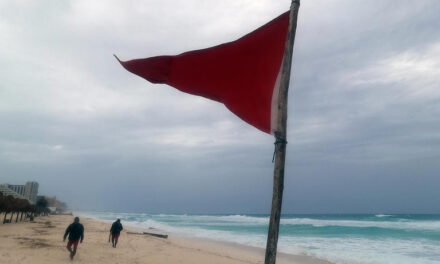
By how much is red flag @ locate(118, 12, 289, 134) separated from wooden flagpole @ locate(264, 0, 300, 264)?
0.56 metres

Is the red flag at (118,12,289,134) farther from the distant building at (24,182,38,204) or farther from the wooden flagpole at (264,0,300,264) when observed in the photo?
the distant building at (24,182,38,204)

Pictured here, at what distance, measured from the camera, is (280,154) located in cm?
387

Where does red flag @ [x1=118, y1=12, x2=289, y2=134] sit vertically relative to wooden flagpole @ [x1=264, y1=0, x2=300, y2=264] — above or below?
above

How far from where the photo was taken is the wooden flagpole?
3744mm

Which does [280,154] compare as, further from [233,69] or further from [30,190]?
[30,190]

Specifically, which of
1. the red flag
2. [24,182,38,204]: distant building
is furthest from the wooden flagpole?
[24,182,38,204]: distant building

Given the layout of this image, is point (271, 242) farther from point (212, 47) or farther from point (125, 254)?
point (125, 254)

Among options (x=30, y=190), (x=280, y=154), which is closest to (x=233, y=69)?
(x=280, y=154)

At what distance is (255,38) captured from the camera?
480 cm

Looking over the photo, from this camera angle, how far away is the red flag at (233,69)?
470 centimetres

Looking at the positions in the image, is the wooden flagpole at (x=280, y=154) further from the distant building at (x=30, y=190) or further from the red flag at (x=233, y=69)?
the distant building at (x=30, y=190)

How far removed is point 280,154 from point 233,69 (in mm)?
1554

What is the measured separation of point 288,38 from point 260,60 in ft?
2.25

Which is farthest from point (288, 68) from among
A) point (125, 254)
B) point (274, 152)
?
point (125, 254)
